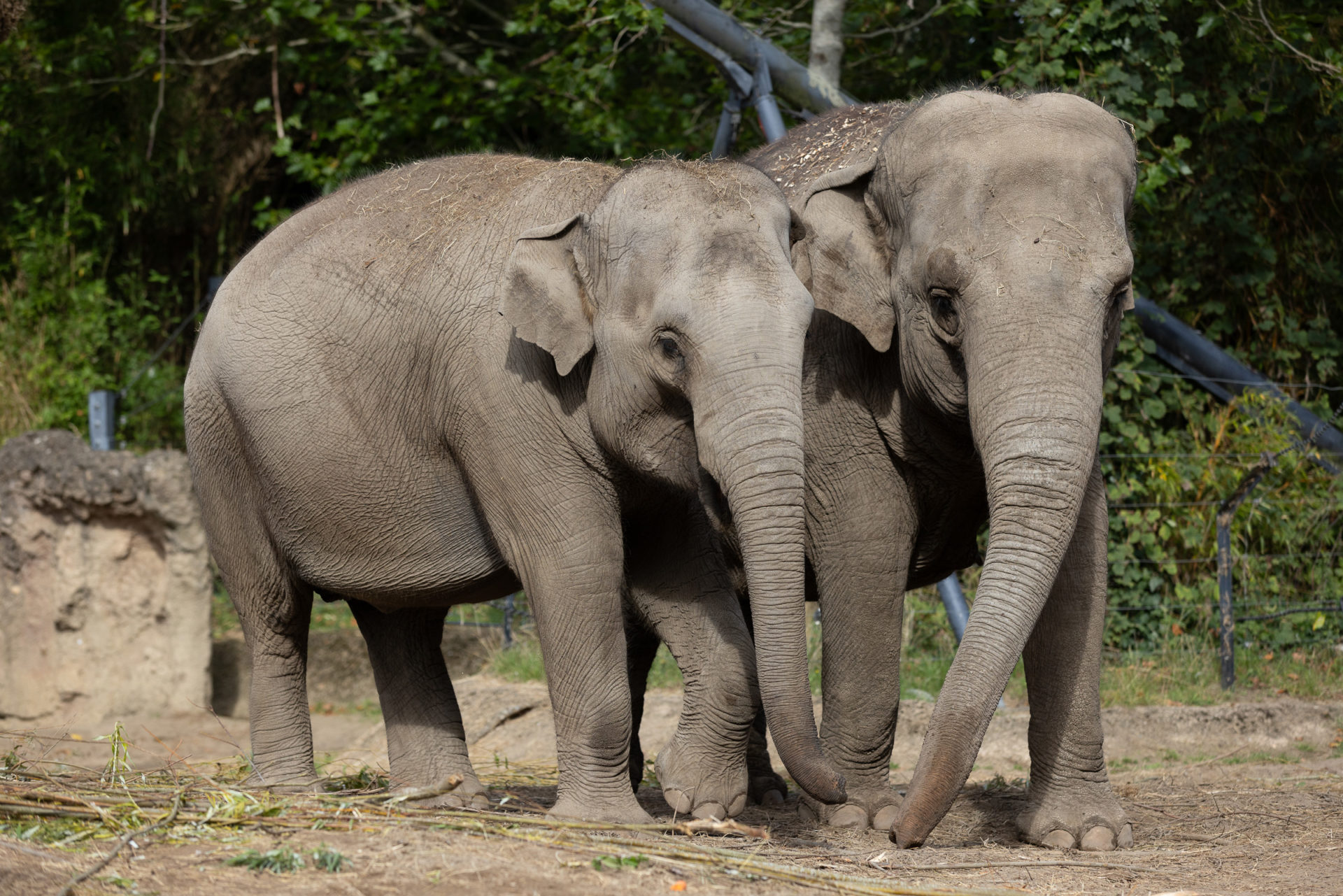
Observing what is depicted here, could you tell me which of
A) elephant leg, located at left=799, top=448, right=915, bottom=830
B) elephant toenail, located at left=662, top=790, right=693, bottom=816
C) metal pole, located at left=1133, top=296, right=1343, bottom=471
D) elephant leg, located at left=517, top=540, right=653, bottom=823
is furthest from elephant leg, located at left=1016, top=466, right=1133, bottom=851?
metal pole, located at left=1133, top=296, right=1343, bottom=471

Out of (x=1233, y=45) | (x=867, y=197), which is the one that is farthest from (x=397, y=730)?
(x=1233, y=45)

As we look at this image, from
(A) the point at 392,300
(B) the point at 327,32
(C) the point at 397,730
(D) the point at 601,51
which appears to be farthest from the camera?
(B) the point at 327,32

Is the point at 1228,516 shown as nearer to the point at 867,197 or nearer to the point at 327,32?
the point at 867,197

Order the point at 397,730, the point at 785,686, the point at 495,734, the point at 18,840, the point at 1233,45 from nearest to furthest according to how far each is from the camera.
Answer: the point at 18,840 → the point at 785,686 → the point at 397,730 → the point at 495,734 → the point at 1233,45

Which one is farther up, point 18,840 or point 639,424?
point 639,424

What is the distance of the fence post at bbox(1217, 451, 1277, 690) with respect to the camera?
339 inches

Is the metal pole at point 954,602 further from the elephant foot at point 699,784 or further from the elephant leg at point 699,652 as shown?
the elephant foot at point 699,784

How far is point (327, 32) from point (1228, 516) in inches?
300

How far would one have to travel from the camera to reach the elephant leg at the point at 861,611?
501cm

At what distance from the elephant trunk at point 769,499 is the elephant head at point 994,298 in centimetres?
42

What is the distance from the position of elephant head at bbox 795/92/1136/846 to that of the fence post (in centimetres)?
434

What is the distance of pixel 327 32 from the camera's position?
39.6ft

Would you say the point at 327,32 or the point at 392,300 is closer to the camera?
the point at 392,300

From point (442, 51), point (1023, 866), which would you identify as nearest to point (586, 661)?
point (1023, 866)
